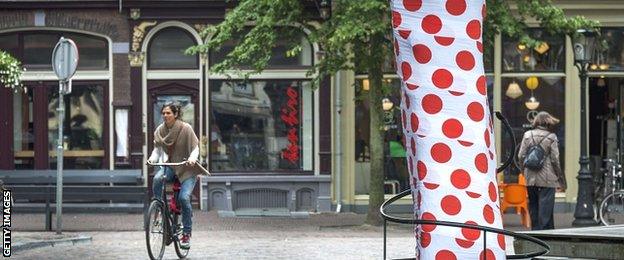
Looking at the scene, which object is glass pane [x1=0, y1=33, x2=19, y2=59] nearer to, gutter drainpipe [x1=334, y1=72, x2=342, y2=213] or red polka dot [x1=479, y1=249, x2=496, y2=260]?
gutter drainpipe [x1=334, y1=72, x2=342, y2=213]

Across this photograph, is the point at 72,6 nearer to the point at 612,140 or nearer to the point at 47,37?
the point at 47,37

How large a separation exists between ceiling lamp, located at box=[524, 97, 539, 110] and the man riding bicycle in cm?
1009

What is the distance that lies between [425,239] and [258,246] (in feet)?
31.6

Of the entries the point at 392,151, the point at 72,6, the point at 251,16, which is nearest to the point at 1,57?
the point at 251,16

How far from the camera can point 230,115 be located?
20594 millimetres

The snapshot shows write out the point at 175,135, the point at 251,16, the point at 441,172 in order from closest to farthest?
the point at 441,172 < the point at 175,135 < the point at 251,16

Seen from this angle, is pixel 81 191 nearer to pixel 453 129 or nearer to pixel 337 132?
pixel 337 132

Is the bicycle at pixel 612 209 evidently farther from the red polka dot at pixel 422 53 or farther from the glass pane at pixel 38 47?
the red polka dot at pixel 422 53

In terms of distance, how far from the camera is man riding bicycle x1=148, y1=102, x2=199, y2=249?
1180 cm

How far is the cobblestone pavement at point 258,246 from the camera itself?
12.2m

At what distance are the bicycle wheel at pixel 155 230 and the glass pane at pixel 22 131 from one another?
32.0 ft

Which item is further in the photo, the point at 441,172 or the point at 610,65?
the point at 610,65

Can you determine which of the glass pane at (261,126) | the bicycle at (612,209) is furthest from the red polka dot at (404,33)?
the glass pane at (261,126)

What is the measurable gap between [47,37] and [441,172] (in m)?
17.7
